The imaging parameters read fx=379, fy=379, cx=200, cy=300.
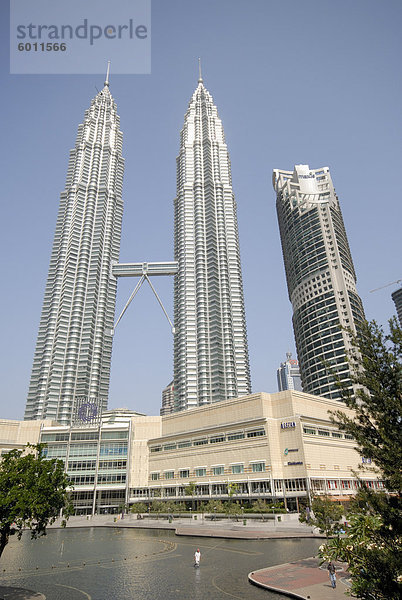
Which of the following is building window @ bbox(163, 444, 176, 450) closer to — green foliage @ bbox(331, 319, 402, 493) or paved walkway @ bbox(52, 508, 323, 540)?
paved walkway @ bbox(52, 508, 323, 540)

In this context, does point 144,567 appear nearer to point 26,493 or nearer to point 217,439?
point 26,493

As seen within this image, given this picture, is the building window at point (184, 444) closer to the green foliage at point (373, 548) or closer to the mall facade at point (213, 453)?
the mall facade at point (213, 453)

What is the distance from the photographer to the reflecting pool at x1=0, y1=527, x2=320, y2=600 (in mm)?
25984

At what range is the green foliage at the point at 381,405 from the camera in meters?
15.9

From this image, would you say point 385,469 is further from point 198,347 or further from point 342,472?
point 198,347

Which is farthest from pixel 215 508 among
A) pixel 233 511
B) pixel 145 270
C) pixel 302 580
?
pixel 145 270

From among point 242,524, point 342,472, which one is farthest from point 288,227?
point 242,524

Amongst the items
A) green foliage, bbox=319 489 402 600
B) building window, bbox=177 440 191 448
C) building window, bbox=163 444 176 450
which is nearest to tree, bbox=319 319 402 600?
green foliage, bbox=319 489 402 600

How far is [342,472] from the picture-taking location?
89000 mm

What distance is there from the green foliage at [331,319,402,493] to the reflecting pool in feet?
47.3

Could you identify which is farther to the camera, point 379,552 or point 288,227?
point 288,227

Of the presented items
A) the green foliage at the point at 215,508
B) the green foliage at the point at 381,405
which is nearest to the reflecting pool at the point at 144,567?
the green foliage at the point at 381,405

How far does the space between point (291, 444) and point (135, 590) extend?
63.1 metres

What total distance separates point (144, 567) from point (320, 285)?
15414 centimetres
